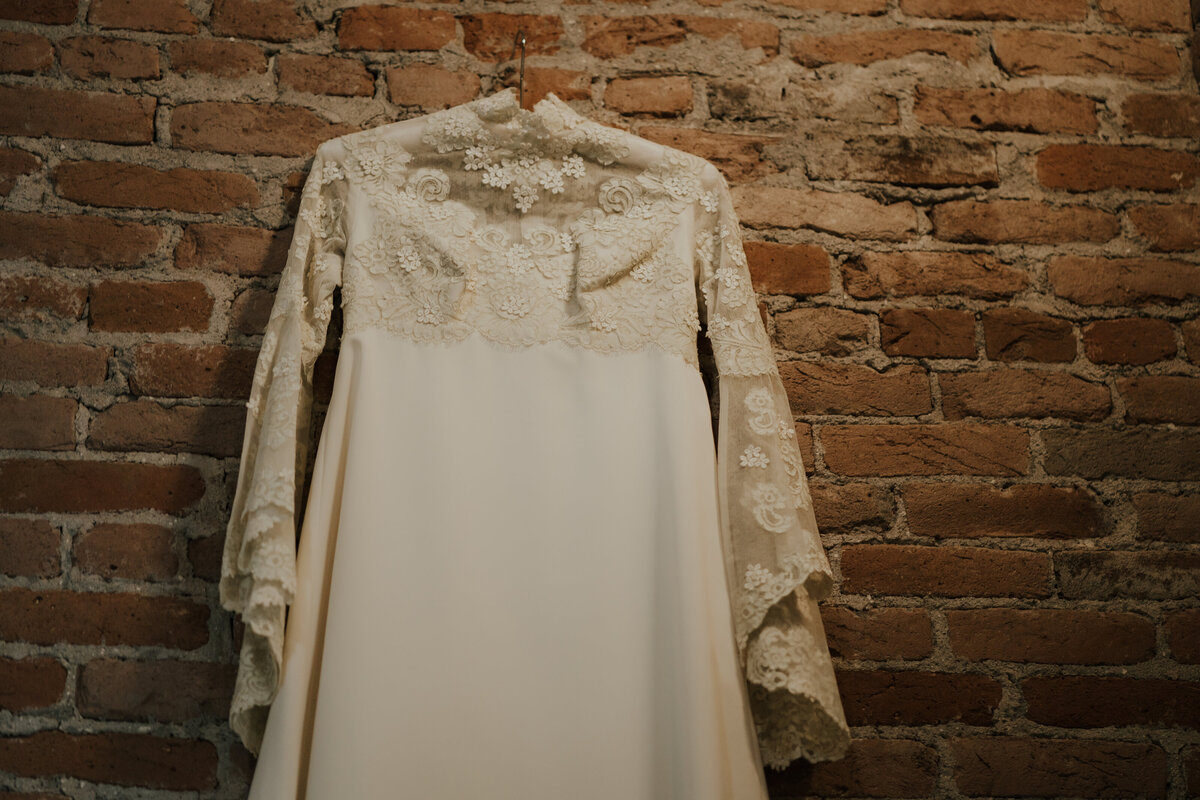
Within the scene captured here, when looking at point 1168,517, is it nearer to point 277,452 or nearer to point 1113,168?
point 1113,168

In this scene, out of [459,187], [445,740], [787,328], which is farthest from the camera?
[787,328]

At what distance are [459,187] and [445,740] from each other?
27.0 inches

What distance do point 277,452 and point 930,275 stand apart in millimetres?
967

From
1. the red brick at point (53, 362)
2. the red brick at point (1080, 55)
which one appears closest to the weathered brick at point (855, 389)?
the red brick at point (1080, 55)

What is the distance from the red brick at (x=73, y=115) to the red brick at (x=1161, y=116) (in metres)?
1.53

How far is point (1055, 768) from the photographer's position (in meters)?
1.10

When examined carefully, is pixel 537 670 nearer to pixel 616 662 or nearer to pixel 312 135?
pixel 616 662

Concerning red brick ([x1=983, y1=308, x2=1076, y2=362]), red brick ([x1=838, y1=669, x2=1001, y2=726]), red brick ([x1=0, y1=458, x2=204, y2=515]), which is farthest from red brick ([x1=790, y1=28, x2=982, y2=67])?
red brick ([x1=0, y1=458, x2=204, y2=515])

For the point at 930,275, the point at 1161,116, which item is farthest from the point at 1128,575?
the point at 1161,116

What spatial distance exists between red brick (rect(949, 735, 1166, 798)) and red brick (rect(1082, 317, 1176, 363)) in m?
0.56

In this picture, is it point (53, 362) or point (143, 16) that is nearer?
point (53, 362)

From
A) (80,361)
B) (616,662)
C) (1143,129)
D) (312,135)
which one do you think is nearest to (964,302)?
(1143,129)

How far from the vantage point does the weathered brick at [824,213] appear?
4.12ft

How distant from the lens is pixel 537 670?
0.93 meters
